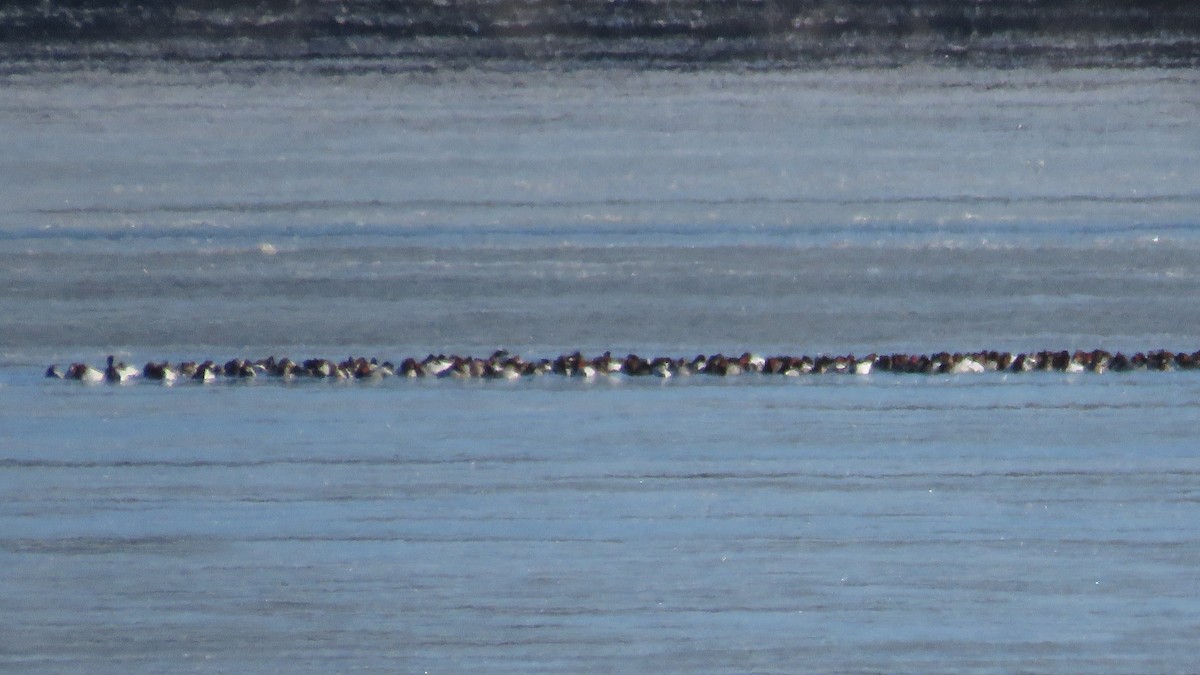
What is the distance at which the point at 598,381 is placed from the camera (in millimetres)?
805

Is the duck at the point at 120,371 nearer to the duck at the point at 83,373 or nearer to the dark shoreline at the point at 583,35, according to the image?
the duck at the point at 83,373

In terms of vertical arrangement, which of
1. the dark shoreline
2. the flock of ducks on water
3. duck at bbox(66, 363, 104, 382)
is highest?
the dark shoreline

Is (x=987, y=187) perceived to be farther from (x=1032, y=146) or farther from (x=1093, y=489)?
(x=1093, y=489)

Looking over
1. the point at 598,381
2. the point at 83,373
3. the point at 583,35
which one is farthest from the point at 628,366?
the point at 83,373

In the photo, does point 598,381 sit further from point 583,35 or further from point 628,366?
point 583,35

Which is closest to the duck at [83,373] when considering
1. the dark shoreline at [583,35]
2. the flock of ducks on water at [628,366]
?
the flock of ducks on water at [628,366]

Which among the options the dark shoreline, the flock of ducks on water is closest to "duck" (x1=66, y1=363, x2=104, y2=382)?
the flock of ducks on water

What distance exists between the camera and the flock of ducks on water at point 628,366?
0.80 m

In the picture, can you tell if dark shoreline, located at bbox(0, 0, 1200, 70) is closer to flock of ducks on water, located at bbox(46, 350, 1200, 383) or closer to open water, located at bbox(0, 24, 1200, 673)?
open water, located at bbox(0, 24, 1200, 673)

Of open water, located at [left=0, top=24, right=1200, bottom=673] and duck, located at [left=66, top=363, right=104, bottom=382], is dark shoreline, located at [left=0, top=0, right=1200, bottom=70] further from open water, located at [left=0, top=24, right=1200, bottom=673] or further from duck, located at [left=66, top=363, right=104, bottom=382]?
duck, located at [left=66, top=363, right=104, bottom=382]

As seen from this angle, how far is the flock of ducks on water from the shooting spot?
80 centimetres

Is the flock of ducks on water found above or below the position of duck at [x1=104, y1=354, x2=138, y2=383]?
above

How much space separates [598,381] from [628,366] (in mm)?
20

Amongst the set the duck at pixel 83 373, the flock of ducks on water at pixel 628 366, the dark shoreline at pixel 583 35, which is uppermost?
the dark shoreline at pixel 583 35
